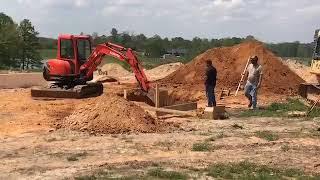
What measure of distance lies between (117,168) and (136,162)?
0.63 metres

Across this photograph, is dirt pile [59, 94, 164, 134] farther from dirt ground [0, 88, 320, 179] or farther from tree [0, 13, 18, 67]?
tree [0, 13, 18, 67]

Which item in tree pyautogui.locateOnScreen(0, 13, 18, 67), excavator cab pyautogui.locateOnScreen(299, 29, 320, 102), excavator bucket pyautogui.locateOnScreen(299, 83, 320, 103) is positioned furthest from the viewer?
tree pyautogui.locateOnScreen(0, 13, 18, 67)

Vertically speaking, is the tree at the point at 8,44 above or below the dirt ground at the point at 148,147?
above

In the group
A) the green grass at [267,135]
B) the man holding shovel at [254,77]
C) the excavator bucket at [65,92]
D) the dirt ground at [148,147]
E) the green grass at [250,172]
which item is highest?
the man holding shovel at [254,77]

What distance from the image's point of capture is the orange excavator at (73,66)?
22047 millimetres

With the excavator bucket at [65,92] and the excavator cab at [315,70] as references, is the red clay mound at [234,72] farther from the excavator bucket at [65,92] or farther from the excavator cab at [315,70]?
the excavator bucket at [65,92]

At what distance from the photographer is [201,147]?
12234 mm

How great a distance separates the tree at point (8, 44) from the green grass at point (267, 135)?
47542 millimetres

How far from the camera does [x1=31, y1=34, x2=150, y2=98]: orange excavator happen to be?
22.0 metres

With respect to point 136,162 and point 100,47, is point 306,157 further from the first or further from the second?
point 100,47

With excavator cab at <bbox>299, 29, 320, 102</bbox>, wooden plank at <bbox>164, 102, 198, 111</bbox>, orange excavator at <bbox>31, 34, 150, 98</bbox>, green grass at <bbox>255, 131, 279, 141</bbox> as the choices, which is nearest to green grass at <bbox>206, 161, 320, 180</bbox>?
green grass at <bbox>255, 131, 279, 141</bbox>

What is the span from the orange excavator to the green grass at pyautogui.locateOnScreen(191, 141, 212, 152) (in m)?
9.59

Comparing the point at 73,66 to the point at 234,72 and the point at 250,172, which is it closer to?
the point at 234,72

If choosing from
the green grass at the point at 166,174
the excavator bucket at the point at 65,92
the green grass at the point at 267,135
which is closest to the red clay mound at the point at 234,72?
the excavator bucket at the point at 65,92
